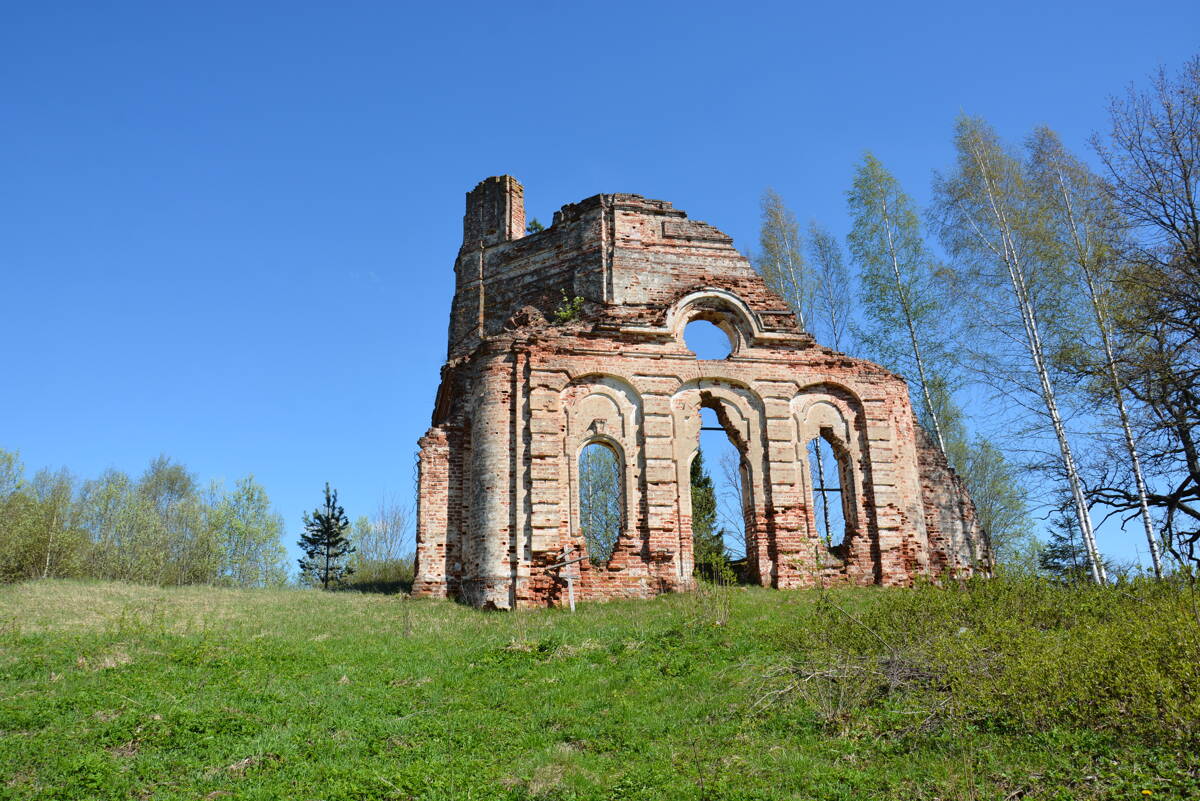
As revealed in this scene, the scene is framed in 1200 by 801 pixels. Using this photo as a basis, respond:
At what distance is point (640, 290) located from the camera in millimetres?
18547

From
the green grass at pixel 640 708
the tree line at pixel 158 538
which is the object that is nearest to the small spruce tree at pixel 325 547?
the tree line at pixel 158 538

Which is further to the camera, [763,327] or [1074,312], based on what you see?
[763,327]

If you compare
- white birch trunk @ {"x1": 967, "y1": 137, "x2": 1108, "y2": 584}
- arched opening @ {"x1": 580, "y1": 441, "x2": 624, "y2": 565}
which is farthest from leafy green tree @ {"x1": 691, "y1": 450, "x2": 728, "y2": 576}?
white birch trunk @ {"x1": 967, "y1": 137, "x2": 1108, "y2": 584}

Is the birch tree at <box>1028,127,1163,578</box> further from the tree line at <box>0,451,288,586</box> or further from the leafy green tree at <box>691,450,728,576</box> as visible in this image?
the tree line at <box>0,451,288,586</box>

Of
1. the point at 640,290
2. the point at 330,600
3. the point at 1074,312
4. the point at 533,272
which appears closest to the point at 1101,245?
the point at 1074,312

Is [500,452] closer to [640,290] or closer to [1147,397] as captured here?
[640,290]

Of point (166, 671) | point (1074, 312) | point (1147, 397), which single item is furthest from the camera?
point (1074, 312)

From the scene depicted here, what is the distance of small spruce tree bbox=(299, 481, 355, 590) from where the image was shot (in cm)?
3027

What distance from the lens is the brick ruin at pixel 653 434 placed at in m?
16.1

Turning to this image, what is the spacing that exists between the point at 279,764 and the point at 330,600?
30.8 ft

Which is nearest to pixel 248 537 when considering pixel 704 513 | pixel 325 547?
pixel 325 547

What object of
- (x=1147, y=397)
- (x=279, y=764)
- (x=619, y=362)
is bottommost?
(x=279, y=764)

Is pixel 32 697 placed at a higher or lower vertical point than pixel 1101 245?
lower

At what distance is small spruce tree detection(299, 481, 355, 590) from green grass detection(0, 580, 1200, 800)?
18576 mm
